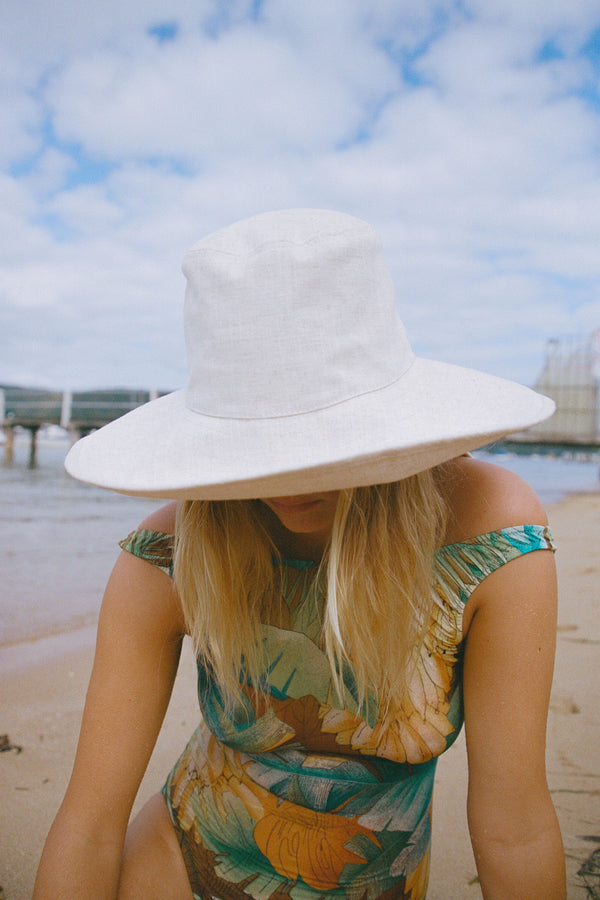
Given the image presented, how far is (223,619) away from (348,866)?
48 cm

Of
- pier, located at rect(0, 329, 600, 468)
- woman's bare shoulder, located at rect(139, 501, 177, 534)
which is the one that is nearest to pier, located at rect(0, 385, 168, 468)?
pier, located at rect(0, 329, 600, 468)

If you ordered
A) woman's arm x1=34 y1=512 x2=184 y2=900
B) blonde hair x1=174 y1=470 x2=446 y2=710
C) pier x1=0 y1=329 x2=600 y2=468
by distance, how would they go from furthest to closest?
pier x1=0 y1=329 x2=600 y2=468
woman's arm x1=34 y1=512 x2=184 y2=900
blonde hair x1=174 y1=470 x2=446 y2=710

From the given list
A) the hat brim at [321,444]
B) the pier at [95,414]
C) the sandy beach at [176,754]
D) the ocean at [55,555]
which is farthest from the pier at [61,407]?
the hat brim at [321,444]

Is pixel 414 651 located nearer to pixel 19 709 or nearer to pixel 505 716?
pixel 505 716

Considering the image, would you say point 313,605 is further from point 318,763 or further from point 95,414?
point 95,414

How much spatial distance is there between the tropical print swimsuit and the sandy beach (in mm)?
575

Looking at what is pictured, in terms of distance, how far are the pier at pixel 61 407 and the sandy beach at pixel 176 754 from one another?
914 inches

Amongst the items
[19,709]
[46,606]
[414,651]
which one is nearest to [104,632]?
[414,651]

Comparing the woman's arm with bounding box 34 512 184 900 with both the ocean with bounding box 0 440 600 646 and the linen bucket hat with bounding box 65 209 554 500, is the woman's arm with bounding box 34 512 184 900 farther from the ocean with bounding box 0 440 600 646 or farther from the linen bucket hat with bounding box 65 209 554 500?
the ocean with bounding box 0 440 600 646

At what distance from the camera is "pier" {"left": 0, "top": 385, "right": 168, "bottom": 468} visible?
1006 inches

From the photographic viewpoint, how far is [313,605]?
1.02 metres

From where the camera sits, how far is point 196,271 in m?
0.85

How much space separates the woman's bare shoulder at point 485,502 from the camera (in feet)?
3.17

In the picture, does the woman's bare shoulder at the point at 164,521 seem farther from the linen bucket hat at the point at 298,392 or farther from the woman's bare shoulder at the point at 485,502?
the woman's bare shoulder at the point at 485,502
